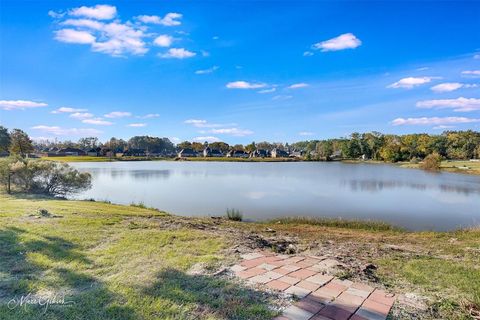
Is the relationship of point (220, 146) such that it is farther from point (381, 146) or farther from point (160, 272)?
point (160, 272)

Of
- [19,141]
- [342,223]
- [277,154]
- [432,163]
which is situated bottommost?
[342,223]

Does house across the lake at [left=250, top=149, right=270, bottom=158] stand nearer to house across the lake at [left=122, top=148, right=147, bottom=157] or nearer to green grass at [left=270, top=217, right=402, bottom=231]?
house across the lake at [left=122, top=148, right=147, bottom=157]

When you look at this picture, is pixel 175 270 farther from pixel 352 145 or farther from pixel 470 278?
pixel 352 145

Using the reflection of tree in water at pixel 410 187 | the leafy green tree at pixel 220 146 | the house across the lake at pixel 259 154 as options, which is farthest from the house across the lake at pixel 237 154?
the reflection of tree in water at pixel 410 187

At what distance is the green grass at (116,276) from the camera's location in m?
3.29

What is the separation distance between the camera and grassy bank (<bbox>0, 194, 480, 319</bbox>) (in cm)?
337

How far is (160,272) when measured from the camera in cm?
439

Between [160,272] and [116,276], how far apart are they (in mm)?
546

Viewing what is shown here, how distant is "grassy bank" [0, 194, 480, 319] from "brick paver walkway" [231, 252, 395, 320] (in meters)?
0.30

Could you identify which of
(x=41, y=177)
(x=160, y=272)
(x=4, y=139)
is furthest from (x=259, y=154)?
(x=160, y=272)

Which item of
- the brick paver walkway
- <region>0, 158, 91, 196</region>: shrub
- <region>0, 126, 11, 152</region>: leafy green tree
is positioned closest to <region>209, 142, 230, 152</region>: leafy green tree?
<region>0, 126, 11, 152</region>: leafy green tree

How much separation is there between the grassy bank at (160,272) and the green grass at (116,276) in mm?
11

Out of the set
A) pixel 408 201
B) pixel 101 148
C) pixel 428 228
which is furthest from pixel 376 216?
pixel 101 148

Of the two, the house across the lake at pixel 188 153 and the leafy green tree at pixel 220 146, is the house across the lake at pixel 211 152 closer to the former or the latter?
the house across the lake at pixel 188 153
